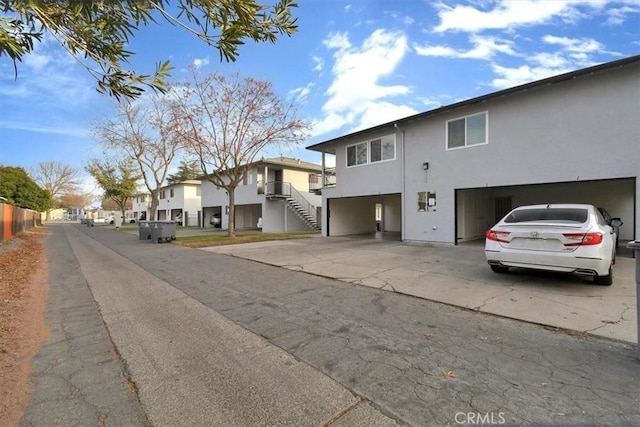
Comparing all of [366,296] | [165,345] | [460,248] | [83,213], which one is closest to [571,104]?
[460,248]

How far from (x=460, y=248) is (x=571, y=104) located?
5708 mm

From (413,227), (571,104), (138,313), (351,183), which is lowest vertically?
(138,313)

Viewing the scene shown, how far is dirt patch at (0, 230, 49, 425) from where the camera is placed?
285 cm

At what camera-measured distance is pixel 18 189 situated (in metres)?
34.4

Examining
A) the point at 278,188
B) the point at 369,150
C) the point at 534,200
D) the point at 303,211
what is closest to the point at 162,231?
the point at 278,188

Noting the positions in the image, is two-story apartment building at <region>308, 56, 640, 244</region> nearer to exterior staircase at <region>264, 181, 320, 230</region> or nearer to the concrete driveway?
the concrete driveway

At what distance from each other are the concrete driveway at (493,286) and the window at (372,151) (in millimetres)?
6126

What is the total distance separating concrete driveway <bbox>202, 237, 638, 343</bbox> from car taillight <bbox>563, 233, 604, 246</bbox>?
894mm

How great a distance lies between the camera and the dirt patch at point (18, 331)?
2854 mm

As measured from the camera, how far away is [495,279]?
7.11m

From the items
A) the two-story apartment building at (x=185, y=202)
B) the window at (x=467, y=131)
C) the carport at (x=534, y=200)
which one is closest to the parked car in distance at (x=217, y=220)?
the two-story apartment building at (x=185, y=202)

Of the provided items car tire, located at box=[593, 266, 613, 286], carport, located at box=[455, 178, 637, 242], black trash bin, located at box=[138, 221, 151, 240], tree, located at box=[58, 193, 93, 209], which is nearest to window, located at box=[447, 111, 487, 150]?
carport, located at box=[455, 178, 637, 242]

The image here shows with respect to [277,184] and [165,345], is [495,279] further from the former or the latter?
[277,184]

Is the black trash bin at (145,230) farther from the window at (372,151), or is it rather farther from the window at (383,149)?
the window at (383,149)
